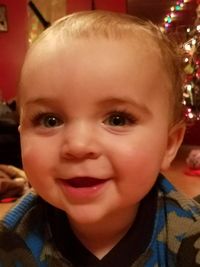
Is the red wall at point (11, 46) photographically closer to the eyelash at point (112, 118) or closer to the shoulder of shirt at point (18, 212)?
the shoulder of shirt at point (18, 212)

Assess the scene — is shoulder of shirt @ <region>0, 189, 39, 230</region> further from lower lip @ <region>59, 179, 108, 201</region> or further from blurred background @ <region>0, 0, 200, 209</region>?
blurred background @ <region>0, 0, 200, 209</region>

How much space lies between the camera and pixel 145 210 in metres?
0.90

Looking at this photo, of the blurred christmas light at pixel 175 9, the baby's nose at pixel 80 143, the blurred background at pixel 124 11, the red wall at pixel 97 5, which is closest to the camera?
the baby's nose at pixel 80 143

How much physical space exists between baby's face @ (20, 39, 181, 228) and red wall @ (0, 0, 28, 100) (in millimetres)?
3209

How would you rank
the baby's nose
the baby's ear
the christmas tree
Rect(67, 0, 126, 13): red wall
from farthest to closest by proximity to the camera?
Rect(67, 0, 126, 13): red wall
the christmas tree
the baby's ear
the baby's nose

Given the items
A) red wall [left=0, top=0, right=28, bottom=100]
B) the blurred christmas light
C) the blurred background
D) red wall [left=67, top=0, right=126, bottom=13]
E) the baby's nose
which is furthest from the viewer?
red wall [left=0, top=0, right=28, bottom=100]

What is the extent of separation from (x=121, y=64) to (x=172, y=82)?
133mm

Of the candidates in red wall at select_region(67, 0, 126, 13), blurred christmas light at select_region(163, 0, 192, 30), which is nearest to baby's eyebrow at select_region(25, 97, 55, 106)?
blurred christmas light at select_region(163, 0, 192, 30)

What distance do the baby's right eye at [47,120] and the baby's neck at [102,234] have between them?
0.24m

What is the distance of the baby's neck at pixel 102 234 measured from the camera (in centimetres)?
88

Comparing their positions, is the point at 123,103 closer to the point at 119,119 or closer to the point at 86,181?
the point at 119,119

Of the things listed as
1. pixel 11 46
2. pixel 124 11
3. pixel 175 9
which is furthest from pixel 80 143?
pixel 11 46

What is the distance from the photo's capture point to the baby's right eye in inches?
29.1

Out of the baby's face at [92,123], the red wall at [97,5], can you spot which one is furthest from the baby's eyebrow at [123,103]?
the red wall at [97,5]
